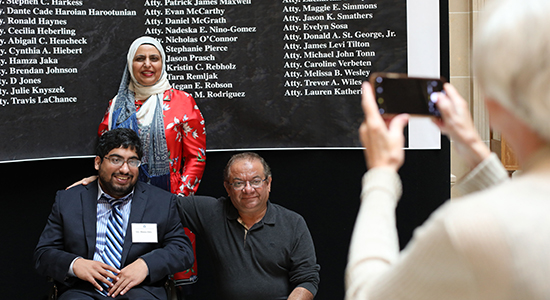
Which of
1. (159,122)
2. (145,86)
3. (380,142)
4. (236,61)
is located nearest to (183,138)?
(159,122)

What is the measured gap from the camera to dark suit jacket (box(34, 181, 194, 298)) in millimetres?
2510

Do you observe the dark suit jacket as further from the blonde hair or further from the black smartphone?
the blonde hair

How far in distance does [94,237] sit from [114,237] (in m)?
0.09

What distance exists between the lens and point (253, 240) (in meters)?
2.62

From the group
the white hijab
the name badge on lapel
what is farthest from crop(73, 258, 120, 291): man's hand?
the white hijab

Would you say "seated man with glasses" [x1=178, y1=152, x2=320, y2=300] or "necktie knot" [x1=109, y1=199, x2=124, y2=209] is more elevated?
"necktie knot" [x1=109, y1=199, x2=124, y2=209]

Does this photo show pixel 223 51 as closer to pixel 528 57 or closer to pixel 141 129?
pixel 141 129

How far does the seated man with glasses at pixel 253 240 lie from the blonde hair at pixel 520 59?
6.41 feet

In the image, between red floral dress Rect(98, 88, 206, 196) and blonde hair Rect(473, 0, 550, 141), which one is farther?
red floral dress Rect(98, 88, 206, 196)

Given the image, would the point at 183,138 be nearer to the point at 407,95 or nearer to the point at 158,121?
the point at 158,121

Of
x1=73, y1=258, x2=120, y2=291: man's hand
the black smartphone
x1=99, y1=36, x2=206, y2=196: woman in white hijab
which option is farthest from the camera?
x1=99, y1=36, x2=206, y2=196: woman in white hijab

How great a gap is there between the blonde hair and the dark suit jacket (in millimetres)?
2108

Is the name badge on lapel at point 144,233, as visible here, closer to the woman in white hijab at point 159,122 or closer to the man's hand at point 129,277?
the man's hand at point 129,277

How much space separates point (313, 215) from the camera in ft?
11.9
